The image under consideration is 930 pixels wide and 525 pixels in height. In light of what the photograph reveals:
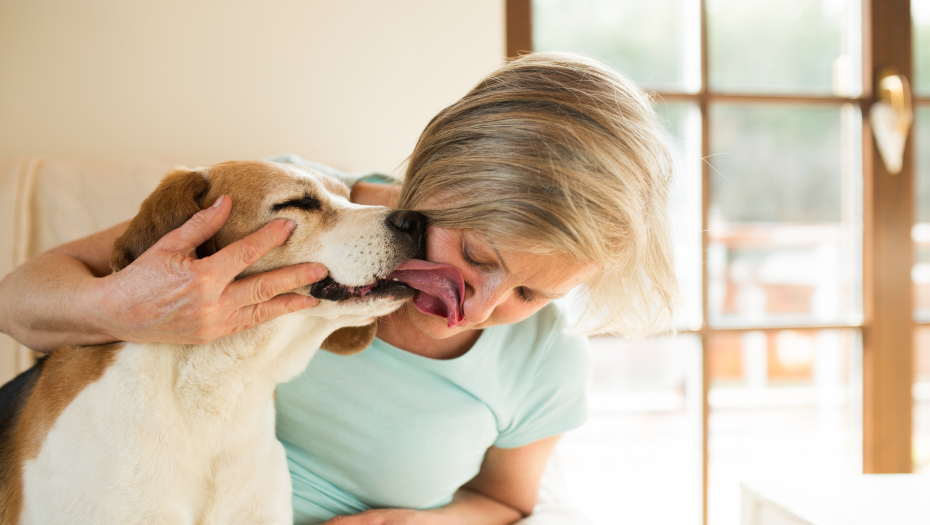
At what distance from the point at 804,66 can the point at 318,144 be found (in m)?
1.87

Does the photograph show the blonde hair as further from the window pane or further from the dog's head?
the window pane

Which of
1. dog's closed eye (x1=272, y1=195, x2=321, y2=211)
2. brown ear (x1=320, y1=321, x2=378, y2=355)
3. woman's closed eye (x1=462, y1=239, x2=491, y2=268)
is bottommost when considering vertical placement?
brown ear (x1=320, y1=321, x2=378, y2=355)

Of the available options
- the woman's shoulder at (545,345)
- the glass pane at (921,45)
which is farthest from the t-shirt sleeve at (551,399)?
the glass pane at (921,45)

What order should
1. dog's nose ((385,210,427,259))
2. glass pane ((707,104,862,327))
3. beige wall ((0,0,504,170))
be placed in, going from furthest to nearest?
glass pane ((707,104,862,327)), beige wall ((0,0,504,170)), dog's nose ((385,210,427,259))

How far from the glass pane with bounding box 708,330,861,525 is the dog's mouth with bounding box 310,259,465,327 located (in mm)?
1633

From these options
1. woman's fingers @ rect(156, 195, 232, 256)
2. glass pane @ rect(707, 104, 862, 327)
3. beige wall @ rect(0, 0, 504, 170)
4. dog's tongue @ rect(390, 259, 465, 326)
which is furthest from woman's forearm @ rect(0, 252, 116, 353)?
glass pane @ rect(707, 104, 862, 327)

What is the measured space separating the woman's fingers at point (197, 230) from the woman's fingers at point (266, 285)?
8 cm

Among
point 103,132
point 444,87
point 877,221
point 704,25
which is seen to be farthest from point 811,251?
point 103,132

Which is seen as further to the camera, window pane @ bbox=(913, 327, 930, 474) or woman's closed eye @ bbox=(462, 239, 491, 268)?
window pane @ bbox=(913, 327, 930, 474)

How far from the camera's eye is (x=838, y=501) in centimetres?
106

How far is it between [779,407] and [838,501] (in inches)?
53.1

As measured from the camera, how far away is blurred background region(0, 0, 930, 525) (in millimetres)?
1651

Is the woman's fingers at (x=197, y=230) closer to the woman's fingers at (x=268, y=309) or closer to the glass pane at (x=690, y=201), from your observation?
the woman's fingers at (x=268, y=309)

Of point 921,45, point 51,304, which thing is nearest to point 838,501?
point 51,304
